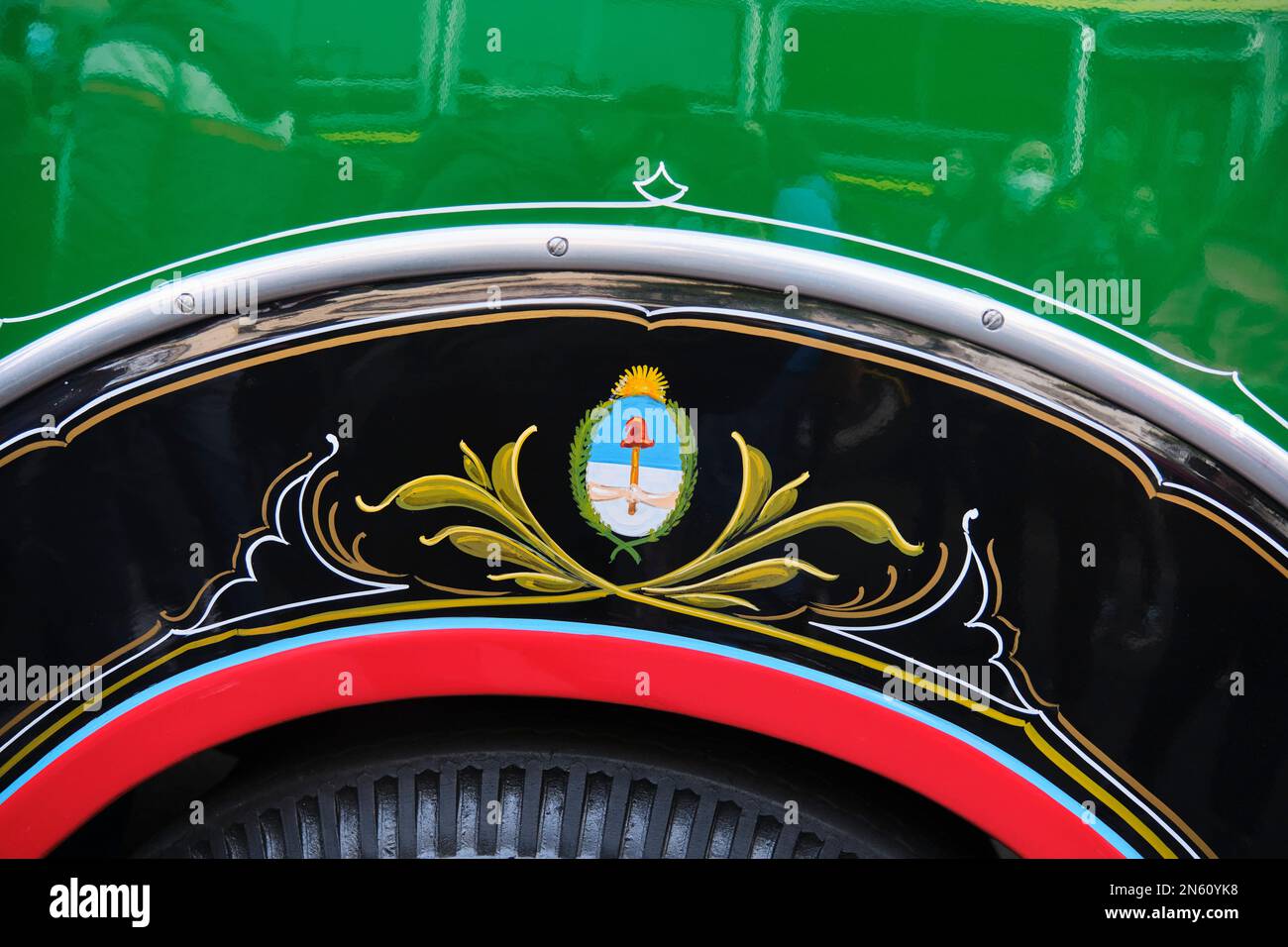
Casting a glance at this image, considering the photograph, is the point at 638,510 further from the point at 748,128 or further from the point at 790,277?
the point at 748,128

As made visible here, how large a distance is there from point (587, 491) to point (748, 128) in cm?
51

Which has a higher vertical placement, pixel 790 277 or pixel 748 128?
pixel 748 128

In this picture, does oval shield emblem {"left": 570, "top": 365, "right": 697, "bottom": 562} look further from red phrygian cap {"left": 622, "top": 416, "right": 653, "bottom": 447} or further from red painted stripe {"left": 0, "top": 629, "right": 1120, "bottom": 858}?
red painted stripe {"left": 0, "top": 629, "right": 1120, "bottom": 858}

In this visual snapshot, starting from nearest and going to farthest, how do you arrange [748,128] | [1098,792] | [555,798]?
[748,128] < [1098,792] < [555,798]

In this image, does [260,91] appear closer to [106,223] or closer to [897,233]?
[106,223]

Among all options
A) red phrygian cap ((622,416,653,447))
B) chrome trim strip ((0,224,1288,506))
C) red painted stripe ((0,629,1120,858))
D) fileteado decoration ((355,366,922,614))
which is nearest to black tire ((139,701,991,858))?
red painted stripe ((0,629,1120,858))

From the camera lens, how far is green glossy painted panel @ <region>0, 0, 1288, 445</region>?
4.59 ft

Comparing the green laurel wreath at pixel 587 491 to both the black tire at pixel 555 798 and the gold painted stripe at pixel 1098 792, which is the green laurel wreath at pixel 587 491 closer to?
the black tire at pixel 555 798

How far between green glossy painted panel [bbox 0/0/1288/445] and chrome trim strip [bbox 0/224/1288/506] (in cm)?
2

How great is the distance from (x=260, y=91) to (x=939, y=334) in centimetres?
91

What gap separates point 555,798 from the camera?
1.71 metres

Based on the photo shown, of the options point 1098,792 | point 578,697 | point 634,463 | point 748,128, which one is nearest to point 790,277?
point 748,128

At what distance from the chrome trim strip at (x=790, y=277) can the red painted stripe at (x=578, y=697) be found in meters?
0.50

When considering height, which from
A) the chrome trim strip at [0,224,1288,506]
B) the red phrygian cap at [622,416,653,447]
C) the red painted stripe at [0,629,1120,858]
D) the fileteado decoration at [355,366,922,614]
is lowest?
the red painted stripe at [0,629,1120,858]
